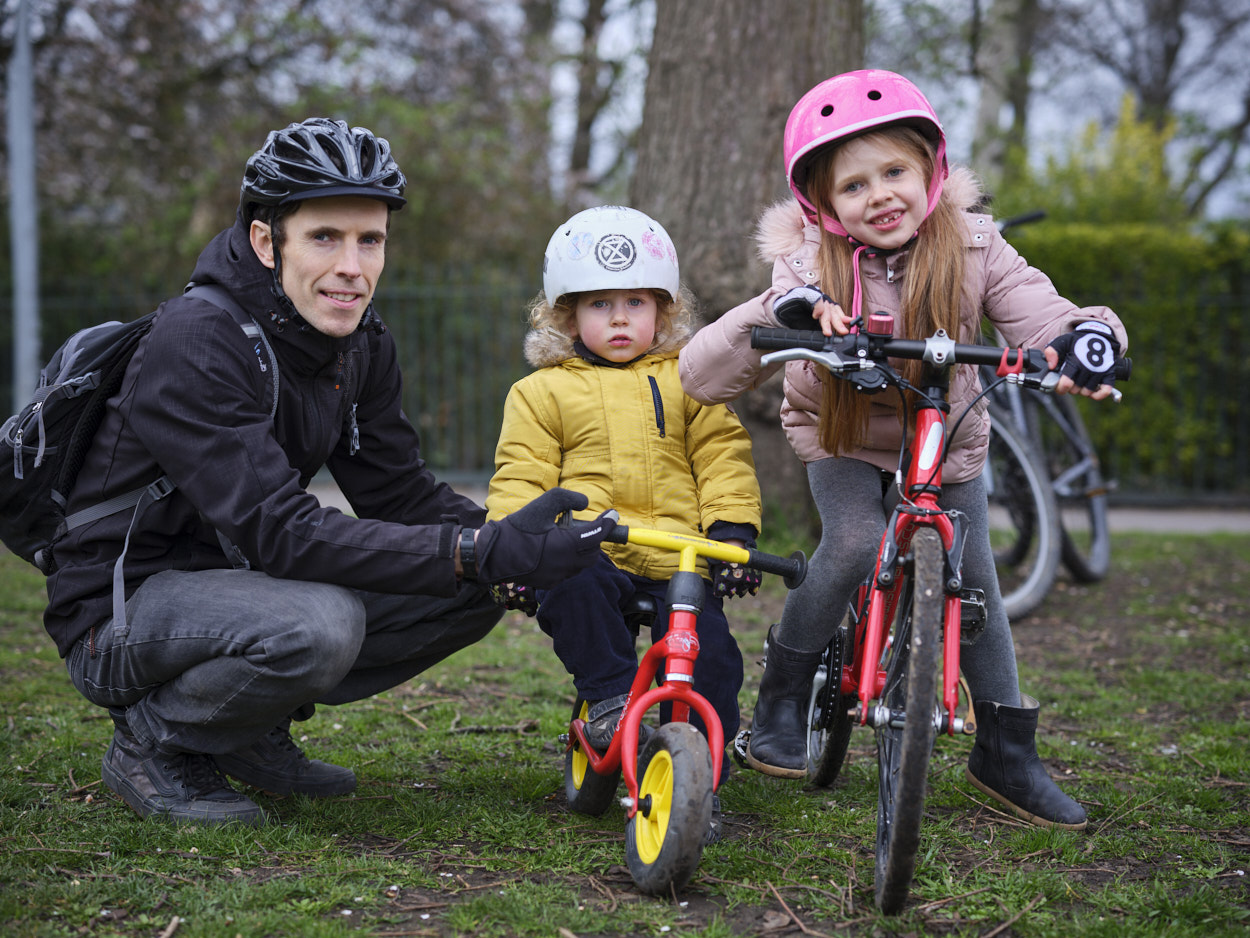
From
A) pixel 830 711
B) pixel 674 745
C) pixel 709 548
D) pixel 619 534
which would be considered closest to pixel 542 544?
pixel 619 534

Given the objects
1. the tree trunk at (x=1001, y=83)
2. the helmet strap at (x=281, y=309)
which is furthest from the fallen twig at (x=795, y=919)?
the tree trunk at (x=1001, y=83)

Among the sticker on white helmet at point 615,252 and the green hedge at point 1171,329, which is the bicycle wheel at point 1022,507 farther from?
the green hedge at point 1171,329

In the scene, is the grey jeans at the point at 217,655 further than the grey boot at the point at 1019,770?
No

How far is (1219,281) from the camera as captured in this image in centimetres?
969

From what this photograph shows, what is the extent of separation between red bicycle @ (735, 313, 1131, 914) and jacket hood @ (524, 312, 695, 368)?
2.23 ft

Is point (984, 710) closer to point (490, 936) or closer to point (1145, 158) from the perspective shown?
point (490, 936)

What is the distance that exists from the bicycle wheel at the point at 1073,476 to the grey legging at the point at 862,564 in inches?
109

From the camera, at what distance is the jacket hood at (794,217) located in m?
3.06

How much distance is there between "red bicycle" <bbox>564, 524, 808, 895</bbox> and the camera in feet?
8.13

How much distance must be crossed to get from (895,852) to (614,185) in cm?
1525

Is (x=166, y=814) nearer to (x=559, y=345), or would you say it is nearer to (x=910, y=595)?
(x=559, y=345)

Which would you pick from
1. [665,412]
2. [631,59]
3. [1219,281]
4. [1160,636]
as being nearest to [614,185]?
[631,59]

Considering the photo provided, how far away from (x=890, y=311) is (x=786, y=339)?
49 centimetres

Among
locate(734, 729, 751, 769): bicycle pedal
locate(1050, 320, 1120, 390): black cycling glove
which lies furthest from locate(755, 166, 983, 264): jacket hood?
locate(734, 729, 751, 769): bicycle pedal
